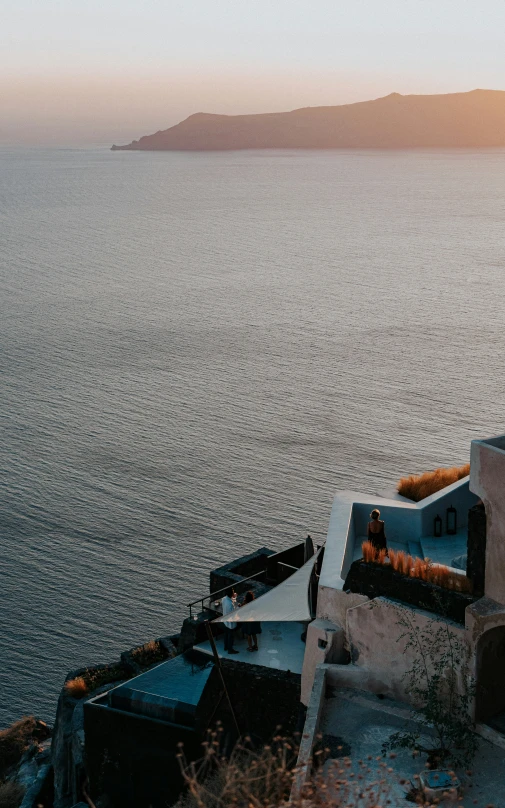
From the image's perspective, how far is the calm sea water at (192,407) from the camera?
45.2 meters

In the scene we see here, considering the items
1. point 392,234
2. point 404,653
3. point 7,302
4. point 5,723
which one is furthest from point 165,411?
point 392,234

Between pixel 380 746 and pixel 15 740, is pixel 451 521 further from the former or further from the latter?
pixel 15 740

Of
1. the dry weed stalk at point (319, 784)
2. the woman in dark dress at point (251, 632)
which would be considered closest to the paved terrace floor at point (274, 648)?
the woman in dark dress at point (251, 632)

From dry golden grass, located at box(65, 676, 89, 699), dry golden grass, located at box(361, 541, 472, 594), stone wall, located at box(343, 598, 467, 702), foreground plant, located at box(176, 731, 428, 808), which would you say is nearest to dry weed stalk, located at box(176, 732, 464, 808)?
foreground plant, located at box(176, 731, 428, 808)

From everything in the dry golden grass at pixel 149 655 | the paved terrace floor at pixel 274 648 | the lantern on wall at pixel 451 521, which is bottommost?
the dry golden grass at pixel 149 655

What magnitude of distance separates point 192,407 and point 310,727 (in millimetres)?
52751

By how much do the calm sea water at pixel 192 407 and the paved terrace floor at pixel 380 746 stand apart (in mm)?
23321

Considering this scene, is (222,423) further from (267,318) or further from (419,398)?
(267,318)

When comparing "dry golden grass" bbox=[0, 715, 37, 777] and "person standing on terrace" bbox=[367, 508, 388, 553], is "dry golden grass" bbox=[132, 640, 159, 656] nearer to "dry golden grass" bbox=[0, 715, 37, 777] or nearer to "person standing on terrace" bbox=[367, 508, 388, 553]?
"person standing on terrace" bbox=[367, 508, 388, 553]

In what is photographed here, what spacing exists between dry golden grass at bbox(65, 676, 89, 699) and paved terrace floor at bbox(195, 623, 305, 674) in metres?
4.49

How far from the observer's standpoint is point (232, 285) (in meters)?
109

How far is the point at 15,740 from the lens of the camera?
33469mm

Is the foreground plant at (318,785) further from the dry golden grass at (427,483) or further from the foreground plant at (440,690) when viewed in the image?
the dry golden grass at (427,483)

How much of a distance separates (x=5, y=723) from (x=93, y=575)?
1071 cm
